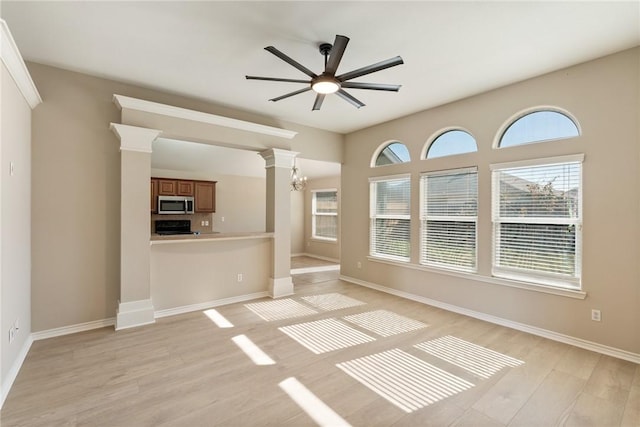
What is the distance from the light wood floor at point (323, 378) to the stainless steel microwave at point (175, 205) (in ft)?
12.5

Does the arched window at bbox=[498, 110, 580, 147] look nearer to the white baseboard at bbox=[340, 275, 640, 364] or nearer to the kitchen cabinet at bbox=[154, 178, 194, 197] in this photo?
the white baseboard at bbox=[340, 275, 640, 364]

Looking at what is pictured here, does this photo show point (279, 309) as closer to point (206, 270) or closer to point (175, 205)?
point (206, 270)

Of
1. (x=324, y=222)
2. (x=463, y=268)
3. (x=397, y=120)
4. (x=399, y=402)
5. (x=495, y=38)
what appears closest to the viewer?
(x=399, y=402)

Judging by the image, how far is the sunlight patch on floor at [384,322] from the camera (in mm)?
3545

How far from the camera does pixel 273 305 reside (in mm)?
4461

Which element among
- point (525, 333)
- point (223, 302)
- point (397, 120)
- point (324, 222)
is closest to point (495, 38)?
point (397, 120)

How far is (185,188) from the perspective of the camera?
7.25 m

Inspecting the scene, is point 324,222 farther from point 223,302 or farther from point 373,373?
point 373,373

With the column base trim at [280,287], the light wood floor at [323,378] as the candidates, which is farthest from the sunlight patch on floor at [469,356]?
the column base trim at [280,287]

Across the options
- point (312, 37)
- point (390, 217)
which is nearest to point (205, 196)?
point (390, 217)

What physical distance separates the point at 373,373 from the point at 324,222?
21.9 feet

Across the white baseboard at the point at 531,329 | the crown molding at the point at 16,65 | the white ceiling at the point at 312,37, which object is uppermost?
the white ceiling at the point at 312,37

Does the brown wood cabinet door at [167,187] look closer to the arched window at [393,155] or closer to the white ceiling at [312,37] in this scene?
the white ceiling at [312,37]

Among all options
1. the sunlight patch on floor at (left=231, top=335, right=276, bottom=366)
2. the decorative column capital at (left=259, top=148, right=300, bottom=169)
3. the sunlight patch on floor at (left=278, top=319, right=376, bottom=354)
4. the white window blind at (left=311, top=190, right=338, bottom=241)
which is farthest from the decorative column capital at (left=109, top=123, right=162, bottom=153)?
the white window blind at (left=311, top=190, right=338, bottom=241)
